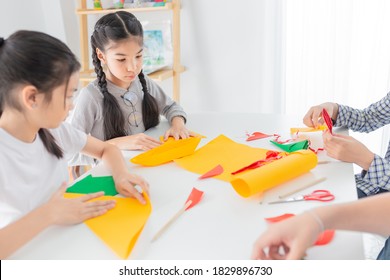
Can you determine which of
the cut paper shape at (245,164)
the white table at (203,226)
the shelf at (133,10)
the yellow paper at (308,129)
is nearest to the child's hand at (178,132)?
the cut paper shape at (245,164)

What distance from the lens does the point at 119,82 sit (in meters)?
1.51

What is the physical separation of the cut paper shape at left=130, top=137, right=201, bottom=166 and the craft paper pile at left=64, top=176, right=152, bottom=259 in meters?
0.17

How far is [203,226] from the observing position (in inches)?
30.9

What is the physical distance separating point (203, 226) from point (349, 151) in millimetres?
513

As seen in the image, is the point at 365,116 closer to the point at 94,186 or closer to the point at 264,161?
the point at 264,161

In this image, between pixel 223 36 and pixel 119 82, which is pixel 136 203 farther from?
pixel 223 36

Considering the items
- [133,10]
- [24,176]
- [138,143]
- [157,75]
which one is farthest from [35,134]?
[133,10]

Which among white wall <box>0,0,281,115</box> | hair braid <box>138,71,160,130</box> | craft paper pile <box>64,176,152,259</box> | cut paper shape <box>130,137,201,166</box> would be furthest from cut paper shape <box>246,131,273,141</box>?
white wall <box>0,0,281,115</box>

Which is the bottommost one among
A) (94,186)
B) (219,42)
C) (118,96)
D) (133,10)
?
(94,186)

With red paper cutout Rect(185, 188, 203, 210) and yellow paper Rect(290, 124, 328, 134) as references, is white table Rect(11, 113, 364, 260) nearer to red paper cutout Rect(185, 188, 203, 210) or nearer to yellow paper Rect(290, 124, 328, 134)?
red paper cutout Rect(185, 188, 203, 210)

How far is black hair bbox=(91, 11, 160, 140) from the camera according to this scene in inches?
53.9

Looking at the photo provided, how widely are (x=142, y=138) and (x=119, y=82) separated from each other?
35 cm
